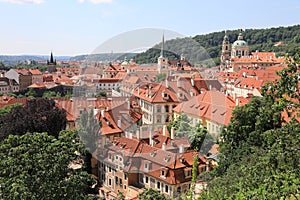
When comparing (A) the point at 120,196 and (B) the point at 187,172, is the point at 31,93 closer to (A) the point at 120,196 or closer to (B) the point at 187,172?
(A) the point at 120,196

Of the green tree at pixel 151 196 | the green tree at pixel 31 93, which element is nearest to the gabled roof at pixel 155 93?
the green tree at pixel 151 196

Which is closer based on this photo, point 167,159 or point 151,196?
point 167,159

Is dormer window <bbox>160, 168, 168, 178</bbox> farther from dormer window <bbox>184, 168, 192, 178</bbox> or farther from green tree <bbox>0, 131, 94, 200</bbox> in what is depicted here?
green tree <bbox>0, 131, 94, 200</bbox>

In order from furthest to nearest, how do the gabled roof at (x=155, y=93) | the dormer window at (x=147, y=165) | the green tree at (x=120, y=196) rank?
the green tree at (x=120, y=196), the dormer window at (x=147, y=165), the gabled roof at (x=155, y=93)

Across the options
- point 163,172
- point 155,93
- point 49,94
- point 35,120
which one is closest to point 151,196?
point 163,172

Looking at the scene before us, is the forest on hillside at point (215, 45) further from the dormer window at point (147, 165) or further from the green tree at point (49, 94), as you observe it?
the green tree at point (49, 94)

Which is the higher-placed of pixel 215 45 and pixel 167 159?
pixel 215 45

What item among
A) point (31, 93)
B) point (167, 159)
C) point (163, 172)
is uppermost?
point (167, 159)

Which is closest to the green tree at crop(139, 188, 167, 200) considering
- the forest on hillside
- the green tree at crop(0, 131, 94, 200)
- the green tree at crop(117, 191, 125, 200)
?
the green tree at crop(117, 191, 125, 200)
